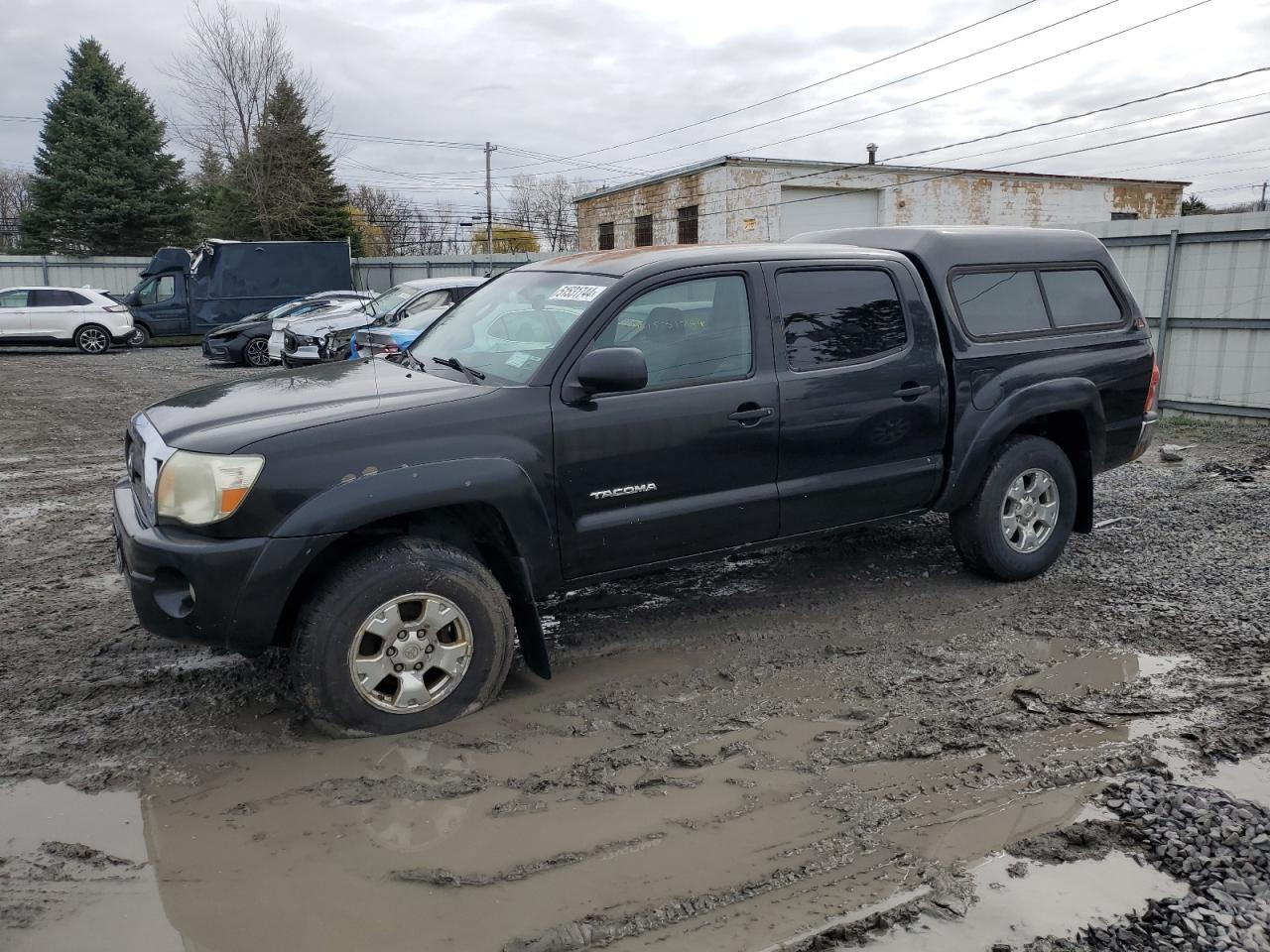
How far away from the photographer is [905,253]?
5219 mm

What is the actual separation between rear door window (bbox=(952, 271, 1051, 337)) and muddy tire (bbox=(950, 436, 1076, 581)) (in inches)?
25.3

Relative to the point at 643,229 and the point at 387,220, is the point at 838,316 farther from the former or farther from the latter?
the point at 387,220

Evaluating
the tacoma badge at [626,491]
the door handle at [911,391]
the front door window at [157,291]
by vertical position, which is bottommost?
the tacoma badge at [626,491]

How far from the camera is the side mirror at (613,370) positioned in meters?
3.85

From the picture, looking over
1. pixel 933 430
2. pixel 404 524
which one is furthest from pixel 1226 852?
pixel 404 524

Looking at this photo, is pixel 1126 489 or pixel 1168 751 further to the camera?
pixel 1126 489

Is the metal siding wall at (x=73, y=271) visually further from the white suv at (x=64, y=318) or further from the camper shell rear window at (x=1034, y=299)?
the camper shell rear window at (x=1034, y=299)

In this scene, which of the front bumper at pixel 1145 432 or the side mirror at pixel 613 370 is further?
the front bumper at pixel 1145 432

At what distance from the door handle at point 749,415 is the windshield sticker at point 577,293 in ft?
2.63

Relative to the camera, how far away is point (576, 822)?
3.21 metres

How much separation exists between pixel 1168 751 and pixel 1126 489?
4.51 meters

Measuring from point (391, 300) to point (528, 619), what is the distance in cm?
1295

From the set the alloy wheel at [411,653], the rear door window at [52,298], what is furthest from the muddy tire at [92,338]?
the alloy wheel at [411,653]

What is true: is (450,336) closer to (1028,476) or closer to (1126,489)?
(1028,476)
